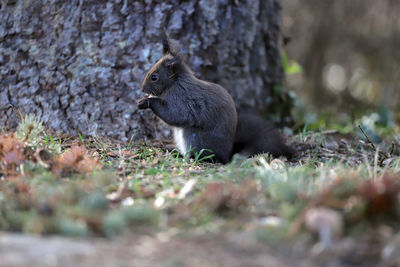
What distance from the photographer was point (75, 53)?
4328mm

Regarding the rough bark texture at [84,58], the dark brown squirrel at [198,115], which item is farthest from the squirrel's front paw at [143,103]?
the rough bark texture at [84,58]

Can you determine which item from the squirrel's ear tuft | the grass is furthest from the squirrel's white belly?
the grass

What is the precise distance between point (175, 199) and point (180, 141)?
6.08 ft

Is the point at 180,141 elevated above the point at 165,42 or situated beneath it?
situated beneath

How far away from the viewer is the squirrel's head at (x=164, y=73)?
4164 millimetres

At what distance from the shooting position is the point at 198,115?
4.07m

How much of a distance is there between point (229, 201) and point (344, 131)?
11.2 ft

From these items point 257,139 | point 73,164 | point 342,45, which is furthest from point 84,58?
point 342,45

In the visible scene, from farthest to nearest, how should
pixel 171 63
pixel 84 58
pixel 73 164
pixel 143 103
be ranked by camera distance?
1. pixel 84 58
2. pixel 171 63
3. pixel 143 103
4. pixel 73 164

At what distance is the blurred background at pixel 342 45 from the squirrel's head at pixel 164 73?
20.5 ft

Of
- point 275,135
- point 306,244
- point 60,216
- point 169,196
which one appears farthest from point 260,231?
point 275,135

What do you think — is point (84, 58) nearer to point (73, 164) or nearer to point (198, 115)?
point (198, 115)

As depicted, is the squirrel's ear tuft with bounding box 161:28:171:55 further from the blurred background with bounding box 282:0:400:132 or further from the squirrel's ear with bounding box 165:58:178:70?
the blurred background with bounding box 282:0:400:132

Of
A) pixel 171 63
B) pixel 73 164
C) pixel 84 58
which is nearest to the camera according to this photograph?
pixel 73 164
